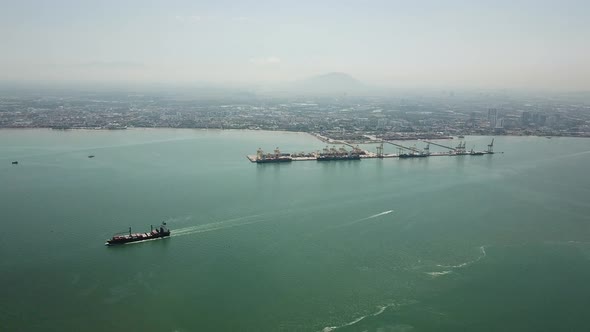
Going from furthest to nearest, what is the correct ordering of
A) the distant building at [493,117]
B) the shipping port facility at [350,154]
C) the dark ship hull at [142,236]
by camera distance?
the distant building at [493,117]
the shipping port facility at [350,154]
the dark ship hull at [142,236]

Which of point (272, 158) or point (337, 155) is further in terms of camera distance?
point (337, 155)

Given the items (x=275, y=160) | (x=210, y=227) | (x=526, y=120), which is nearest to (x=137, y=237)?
(x=210, y=227)

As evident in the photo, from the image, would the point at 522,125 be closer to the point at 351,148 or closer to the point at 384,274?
the point at 351,148

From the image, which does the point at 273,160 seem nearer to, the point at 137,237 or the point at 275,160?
the point at 275,160

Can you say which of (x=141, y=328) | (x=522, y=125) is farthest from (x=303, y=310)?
(x=522, y=125)

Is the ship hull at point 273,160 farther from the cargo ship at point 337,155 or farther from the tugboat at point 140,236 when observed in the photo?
the tugboat at point 140,236

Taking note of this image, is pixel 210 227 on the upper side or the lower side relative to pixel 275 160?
lower

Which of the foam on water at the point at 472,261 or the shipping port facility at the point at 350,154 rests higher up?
the shipping port facility at the point at 350,154

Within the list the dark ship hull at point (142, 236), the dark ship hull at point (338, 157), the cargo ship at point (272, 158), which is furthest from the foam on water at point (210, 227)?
the dark ship hull at point (338, 157)

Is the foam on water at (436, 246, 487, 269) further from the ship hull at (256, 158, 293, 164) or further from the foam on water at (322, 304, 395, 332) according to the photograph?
the ship hull at (256, 158, 293, 164)
